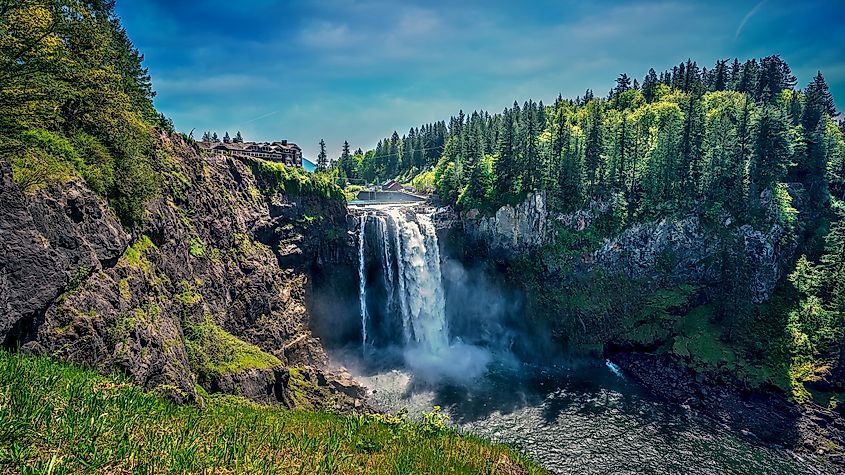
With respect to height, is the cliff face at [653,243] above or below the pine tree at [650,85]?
below

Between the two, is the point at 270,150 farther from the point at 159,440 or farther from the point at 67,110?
the point at 159,440

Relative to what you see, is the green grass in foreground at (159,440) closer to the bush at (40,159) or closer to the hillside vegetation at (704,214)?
the bush at (40,159)

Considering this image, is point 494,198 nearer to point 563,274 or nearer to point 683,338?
point 563,274

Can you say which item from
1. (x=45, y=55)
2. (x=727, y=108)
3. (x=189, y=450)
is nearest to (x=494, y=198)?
(x=727, y=108)

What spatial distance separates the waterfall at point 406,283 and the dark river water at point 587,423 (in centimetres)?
710

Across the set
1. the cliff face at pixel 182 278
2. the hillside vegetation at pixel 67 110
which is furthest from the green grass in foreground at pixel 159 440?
the hillside vegetation at pixel 67 110

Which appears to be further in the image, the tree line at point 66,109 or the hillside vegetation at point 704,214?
the hillside vegetation at point 704,214

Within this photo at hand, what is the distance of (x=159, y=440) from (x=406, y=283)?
41.7m

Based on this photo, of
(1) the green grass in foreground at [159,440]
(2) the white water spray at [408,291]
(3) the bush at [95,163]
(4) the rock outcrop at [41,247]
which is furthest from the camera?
(2) the white water spray at [408,291]

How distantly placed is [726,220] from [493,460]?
160 feet

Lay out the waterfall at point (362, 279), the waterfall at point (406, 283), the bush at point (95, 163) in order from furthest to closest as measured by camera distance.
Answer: the waterfall at point (406, 283) → the waterfall at point (362, 279) → the bush at point (95, 163)

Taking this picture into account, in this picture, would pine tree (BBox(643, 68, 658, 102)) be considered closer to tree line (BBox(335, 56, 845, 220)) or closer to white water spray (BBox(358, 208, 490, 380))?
tree line (BBox(335, 56, 845, 220))

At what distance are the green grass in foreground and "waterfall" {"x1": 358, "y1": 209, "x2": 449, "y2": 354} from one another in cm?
3616

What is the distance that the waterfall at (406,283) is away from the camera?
157 ft
